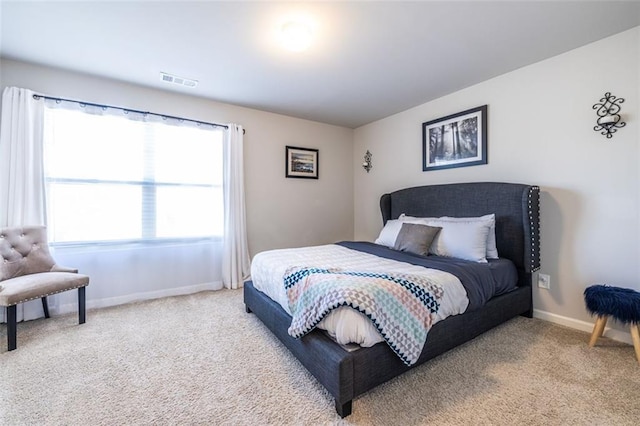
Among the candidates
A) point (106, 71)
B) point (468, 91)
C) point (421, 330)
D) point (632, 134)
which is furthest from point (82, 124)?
point (632, 134)

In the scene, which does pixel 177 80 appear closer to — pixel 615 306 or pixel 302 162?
pixel 302 162

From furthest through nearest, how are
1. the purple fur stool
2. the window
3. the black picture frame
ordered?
the black picture frame
the window
the purple fur stool

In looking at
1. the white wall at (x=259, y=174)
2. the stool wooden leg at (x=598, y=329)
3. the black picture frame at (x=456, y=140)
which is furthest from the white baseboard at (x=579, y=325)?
the white wall at (x=259, y=174)

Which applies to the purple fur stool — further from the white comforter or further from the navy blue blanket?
the white comforter

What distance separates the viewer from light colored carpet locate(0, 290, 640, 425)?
1.43m

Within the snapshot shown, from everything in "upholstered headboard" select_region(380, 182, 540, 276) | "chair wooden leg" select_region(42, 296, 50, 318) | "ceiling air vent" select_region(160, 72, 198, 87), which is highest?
"ceiling air vent" select_region(160, 72, 198, 87)

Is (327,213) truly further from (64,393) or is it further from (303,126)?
(64,393)

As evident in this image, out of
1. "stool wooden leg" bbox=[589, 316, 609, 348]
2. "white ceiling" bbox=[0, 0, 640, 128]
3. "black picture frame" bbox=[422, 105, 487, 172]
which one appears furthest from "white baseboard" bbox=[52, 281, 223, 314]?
"stool wooden leg" bbox=[589, 316, 609, 348]

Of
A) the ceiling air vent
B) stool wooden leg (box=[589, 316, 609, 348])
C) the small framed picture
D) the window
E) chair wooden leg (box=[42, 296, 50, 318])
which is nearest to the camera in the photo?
stool wooden leg (box=[589, 316, 609, 348])

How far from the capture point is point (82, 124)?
286cm

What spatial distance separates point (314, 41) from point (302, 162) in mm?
2202

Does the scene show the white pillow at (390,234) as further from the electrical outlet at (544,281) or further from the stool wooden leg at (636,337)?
the stool wooden leg at (636,337)

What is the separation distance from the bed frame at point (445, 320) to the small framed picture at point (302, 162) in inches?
50.7

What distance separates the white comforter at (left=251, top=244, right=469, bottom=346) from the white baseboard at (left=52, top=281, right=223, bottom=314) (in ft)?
4.41
